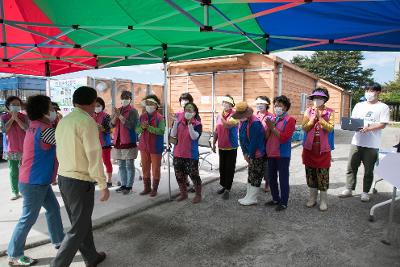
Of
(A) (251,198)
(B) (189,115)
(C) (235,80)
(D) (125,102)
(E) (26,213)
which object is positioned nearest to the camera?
(E) (26,213)

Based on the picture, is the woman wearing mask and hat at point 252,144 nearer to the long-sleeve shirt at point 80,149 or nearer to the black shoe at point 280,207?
the black shoe at point 280,207

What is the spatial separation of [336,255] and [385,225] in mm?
1446

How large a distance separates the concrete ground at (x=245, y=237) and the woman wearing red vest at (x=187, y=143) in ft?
1.93

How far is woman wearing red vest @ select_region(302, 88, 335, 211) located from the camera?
4.72 metres

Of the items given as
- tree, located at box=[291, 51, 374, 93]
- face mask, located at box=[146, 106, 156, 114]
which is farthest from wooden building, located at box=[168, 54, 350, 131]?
tree, located at box=[291, 51, 374, 93]

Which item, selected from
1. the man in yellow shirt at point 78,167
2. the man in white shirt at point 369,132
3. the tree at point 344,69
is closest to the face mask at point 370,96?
the man in white shirt at point 369,132

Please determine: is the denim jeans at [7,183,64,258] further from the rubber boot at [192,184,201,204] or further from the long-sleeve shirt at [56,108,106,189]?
the rubber boot at [192,184,201,204]

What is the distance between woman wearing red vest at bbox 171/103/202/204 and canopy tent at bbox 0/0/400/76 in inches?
48.8

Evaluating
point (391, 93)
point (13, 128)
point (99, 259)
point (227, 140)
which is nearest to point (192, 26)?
point (227, 140)

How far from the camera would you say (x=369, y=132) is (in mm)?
5203

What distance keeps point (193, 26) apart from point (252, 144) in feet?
7.01

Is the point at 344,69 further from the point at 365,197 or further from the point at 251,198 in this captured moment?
the point at 251,198

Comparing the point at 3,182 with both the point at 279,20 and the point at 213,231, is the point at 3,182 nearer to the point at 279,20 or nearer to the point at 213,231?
the point at 213,231

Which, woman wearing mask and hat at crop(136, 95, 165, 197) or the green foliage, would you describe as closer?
woman wearing mask and hat at crop(136, 95, 165, 197)
